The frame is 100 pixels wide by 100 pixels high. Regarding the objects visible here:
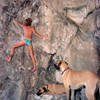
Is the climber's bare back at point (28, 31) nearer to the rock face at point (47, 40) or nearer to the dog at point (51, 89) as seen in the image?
the rock face at point (47, 40)

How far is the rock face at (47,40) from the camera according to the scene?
341 cm

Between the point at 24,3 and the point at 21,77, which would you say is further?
the point at 24,3

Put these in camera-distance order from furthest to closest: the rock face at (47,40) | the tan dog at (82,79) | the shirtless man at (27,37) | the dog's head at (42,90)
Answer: the shirtless man at (27,37), the rock face at (47,40), the dog's head at (42,90), the tan dog at (82,79)

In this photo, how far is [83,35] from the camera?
11.6 ft

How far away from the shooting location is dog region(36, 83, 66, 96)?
10.6 ft

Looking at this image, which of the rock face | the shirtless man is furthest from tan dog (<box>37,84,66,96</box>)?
the shirtless man

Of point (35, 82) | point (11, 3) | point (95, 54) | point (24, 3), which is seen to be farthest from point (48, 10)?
point (35, 82)

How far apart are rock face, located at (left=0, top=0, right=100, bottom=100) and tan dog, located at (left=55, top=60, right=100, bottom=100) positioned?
406 millimetres

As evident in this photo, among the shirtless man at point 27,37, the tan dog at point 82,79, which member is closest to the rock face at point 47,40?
the shirtless man at point 27,37

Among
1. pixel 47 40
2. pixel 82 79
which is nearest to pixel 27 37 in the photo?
pixel 47 40

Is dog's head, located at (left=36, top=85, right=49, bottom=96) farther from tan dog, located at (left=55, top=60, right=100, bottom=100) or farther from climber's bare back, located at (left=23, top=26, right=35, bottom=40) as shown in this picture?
climber's bare back, located at (left=23, top=26, right=35, bottom=40)

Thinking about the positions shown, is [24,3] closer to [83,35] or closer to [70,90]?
[83,35]

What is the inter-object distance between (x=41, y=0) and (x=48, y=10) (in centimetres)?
33

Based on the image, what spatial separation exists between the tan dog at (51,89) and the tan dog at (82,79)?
0.34m
